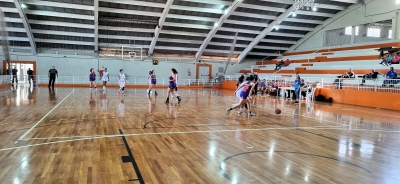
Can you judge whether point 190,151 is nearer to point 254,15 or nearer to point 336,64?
point 336,64

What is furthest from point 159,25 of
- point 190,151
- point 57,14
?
point 190,151

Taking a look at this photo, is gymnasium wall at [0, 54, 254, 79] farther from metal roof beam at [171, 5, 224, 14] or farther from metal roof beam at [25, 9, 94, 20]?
metal roof beam at [171, 5, 224, 14]

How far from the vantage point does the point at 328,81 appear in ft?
58.0

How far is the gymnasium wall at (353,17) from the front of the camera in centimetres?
2285

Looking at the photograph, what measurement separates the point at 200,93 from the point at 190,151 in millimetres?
16209

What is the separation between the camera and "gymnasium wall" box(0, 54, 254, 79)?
26469mm

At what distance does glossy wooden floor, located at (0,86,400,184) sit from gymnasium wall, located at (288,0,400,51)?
62.9 ft

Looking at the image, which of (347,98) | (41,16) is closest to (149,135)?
(347,98)

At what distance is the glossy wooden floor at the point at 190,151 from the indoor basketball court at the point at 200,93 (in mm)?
30

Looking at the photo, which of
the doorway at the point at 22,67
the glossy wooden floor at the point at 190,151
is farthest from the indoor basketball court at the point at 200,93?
the doorway at the point at 22,67

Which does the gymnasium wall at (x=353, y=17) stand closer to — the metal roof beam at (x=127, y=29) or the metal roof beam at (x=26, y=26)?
the metal roof beam at (x=127, y=29)

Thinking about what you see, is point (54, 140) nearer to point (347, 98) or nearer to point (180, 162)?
point (180, 162)

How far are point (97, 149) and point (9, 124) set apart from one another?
3.51 m

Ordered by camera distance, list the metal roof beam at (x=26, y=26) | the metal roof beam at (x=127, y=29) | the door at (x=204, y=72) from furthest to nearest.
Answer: the door at (x=204, y=72) → the metal roof beam at (x=127, y=29) → the metal roof beam at (x=26, y=26)
